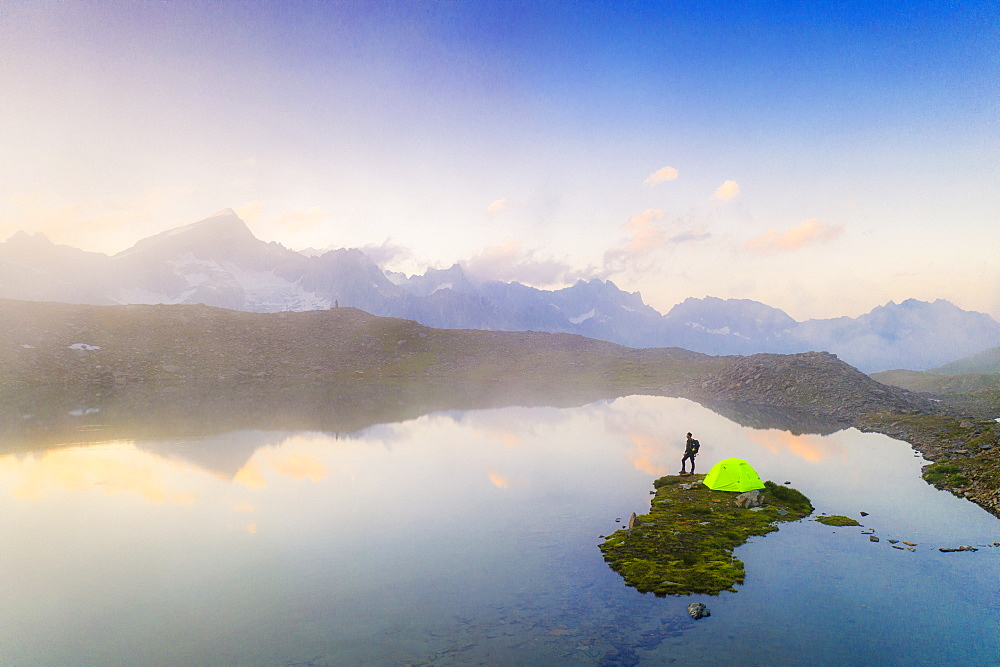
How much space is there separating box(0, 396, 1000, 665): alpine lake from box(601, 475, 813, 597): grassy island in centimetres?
68

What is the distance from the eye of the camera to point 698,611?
16359 millimetres

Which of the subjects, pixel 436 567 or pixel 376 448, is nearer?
pixel 436 567

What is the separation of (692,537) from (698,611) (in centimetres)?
731

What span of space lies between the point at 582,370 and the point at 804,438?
88.6 metres

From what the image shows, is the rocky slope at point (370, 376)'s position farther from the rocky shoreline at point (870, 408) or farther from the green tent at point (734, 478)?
the green tent at point (734, 478)

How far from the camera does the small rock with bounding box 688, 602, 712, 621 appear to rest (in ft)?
53.4

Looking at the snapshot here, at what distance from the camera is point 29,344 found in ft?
310

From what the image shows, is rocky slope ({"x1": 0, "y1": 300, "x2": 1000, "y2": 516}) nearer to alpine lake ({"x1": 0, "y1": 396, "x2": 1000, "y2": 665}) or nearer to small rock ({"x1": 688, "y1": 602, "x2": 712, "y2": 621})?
alpine lake ({"x1": 0, "y1": 396, "x2": 1000, "y2": 665})

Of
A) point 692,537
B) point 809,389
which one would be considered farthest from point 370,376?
point 692,537

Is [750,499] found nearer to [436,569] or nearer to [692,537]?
[692,537]

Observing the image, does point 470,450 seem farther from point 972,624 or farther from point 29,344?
point 29,344

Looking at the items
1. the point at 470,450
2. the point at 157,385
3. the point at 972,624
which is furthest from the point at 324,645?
the point at 157,385

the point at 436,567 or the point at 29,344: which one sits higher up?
the point at 29,344

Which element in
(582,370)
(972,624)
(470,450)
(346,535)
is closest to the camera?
(972,624)
